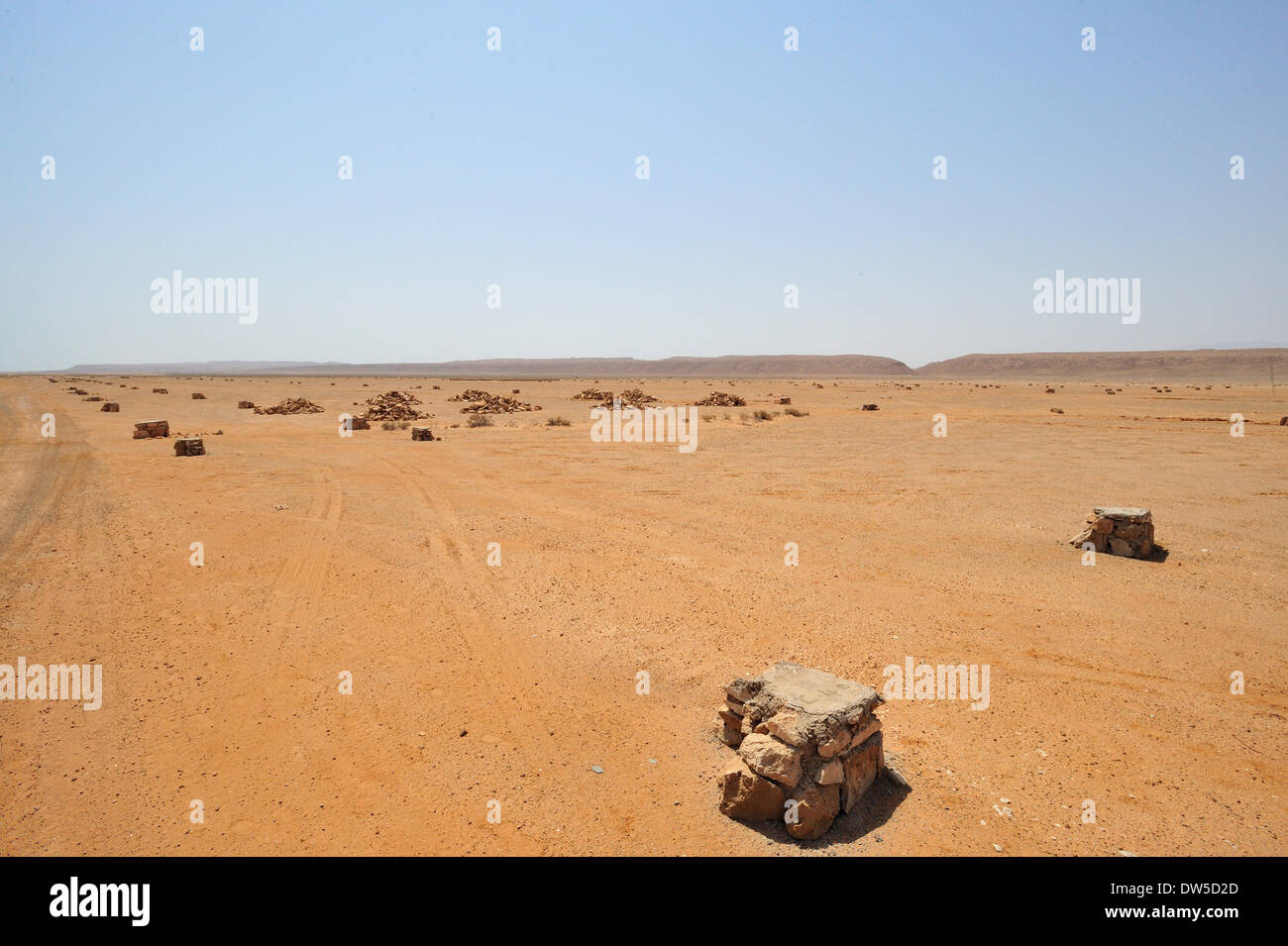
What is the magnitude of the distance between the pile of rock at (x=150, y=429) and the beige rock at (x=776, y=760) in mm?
23982

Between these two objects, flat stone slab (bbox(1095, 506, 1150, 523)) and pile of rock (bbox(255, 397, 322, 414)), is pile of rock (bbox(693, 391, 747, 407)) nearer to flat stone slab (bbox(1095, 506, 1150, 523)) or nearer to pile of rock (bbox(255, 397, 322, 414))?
pile of rock (bbox(255, 397, 322, 414))

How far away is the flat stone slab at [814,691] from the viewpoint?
4.31m

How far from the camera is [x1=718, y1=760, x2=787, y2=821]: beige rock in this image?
410cm

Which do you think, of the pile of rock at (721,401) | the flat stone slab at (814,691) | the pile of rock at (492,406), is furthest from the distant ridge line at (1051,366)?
the flat stone slab at (814,691)

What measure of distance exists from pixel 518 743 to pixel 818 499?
9.84m

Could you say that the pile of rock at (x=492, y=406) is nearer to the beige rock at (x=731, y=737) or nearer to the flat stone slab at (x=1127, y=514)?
the flat stone slab at (x=1127, y=514)

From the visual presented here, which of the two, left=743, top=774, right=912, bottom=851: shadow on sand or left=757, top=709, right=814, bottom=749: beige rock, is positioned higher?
left=757, top=709, right=814, bottom=749: beige rock

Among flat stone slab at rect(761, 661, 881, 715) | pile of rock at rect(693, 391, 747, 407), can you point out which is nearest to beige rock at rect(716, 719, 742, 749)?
flat stone slab at rect(761, 661, 881, 715)

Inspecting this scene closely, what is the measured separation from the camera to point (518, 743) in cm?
498

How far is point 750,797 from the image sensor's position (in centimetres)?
411

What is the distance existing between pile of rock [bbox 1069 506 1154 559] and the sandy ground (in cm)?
45

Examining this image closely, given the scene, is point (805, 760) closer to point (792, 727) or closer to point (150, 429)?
point (792, 727)

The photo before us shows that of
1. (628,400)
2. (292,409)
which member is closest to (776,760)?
(292,409)
